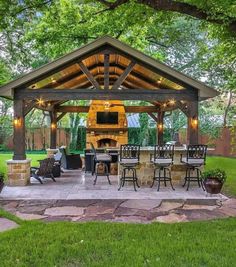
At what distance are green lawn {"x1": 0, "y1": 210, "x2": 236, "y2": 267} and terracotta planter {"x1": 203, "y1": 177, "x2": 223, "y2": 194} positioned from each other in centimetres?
208

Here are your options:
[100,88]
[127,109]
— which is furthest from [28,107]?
[127,109]

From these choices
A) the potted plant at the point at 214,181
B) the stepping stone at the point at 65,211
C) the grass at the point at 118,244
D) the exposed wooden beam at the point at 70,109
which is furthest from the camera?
the exposed wooden beam at the point at 70,109

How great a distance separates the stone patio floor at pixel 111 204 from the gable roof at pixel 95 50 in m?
2.90

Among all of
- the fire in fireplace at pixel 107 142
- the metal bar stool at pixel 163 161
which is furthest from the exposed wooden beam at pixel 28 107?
the fire in fireplace at pixel 107 142

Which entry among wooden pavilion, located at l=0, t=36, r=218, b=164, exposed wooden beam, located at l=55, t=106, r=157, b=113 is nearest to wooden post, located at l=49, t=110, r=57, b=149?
exposed wooden beam, located at l=55, t=106, r=157, b=113

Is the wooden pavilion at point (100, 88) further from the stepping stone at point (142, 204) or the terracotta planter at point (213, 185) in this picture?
the stepping stone at point (142, 204)

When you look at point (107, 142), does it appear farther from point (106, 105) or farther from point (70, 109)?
point (70, 109)

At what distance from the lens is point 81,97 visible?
9.43 meters

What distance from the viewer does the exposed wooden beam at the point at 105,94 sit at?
948 cm

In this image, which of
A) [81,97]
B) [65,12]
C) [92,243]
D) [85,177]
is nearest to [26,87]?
[81,97]

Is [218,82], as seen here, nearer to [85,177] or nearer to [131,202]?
[85,177]

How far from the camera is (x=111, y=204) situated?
7.03m

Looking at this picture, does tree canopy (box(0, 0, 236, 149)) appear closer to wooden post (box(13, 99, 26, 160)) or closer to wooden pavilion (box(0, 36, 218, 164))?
wooden pavilion (box(0, 36, 218, 164))

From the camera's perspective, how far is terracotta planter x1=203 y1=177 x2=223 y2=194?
25.1 ft
